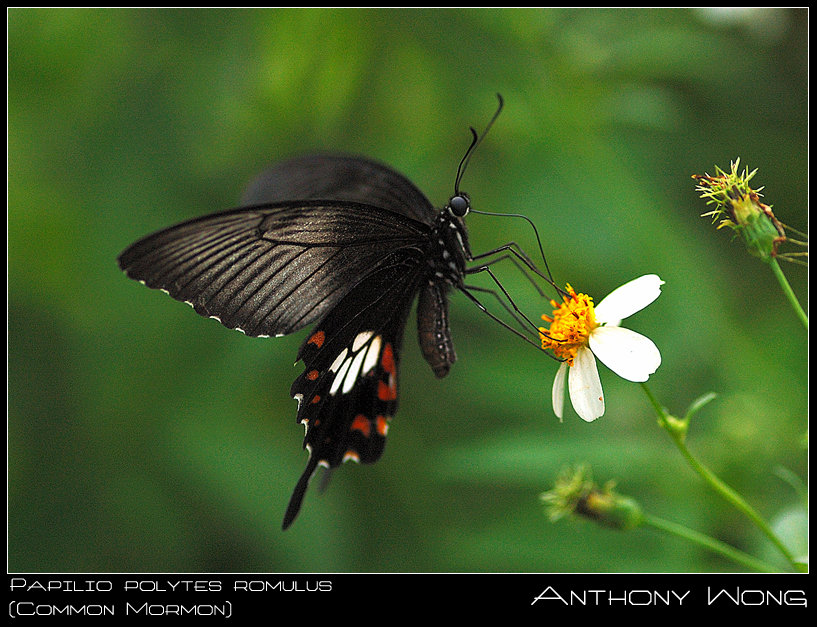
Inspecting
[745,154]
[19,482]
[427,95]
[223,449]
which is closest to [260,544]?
[223,449]

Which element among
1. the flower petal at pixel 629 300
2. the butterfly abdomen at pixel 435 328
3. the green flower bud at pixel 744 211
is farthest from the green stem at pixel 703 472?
the butterfly abdomen at pixel 435 328

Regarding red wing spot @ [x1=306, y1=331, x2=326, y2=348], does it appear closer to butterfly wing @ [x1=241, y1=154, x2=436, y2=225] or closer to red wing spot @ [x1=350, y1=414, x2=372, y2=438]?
red wing spot @ [x1=350, y1=414, x2=372, y2=438]

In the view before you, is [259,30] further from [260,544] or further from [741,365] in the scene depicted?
[741,365]

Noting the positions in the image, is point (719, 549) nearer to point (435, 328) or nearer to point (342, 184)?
point (435, 328)

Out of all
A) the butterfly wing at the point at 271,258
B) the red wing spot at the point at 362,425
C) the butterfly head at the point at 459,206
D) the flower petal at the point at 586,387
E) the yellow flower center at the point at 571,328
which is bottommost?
the flower petal at the point at 586,387

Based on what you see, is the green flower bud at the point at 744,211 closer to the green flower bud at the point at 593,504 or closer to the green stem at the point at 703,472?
the green stem at the point at 703,472

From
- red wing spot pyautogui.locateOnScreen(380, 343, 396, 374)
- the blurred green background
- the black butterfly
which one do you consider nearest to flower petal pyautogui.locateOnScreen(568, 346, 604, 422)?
the black butterfly

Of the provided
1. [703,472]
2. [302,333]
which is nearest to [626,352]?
[703,472]
